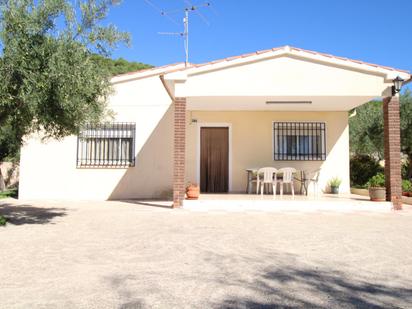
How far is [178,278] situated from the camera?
397 cm

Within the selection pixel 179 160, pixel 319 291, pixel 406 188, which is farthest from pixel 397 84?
pixel 319 291

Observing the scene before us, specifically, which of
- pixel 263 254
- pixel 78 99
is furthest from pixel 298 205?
pixel 78 99

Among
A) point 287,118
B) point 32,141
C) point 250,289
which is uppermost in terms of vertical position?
point 287,118

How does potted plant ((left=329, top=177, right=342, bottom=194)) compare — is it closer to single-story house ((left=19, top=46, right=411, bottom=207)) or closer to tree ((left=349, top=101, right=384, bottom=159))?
single-story house ((left=19, top=46, right=411, bottom=207))

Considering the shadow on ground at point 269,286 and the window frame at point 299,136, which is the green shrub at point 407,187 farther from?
the shadow on ground at point 269,286

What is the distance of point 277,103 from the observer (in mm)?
11430

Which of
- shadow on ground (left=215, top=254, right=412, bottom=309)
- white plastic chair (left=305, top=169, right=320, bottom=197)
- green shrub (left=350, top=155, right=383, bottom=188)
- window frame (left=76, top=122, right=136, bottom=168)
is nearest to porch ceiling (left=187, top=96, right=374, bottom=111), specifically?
white plastic chair (left=305, top=169, right=320, bottom=197)

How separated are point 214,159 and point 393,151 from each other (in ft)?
18.4

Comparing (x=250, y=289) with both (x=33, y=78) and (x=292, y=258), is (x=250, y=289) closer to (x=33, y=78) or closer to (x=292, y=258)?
(x=292, y=258)

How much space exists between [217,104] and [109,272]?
26.6 feet

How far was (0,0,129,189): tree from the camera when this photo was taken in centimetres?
626

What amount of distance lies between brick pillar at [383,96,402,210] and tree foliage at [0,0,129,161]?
6.62 metres

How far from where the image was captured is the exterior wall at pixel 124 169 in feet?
41.4

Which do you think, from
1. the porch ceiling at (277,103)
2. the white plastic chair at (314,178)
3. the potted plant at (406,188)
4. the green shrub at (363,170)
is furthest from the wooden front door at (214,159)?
the green shrub at (363,170)
